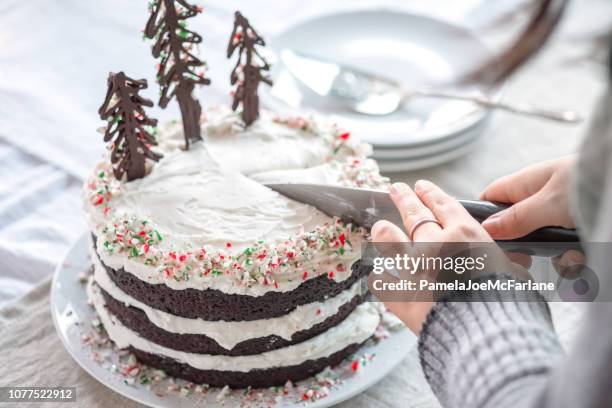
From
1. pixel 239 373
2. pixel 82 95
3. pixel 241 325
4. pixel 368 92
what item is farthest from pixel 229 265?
pixel 82 95

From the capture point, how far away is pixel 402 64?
7.70 ft

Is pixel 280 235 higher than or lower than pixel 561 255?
lower

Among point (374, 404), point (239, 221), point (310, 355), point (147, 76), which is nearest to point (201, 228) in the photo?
point (239, 221)

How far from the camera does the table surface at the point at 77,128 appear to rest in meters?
1.64

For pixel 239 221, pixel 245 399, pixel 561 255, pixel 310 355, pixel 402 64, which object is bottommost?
pixel 245 399

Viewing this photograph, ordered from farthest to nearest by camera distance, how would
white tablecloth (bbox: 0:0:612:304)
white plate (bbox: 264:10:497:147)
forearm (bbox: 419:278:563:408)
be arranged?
white plate (bbox: 264:10:497:147) < white tablecloth (bbox: 0:0:612:304) < forearm (bbox: 419:278:563:408)

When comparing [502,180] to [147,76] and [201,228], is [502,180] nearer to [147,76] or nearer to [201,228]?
[201,228]

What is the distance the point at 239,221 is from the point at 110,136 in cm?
31

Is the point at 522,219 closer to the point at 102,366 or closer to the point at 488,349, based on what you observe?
the point at 488,349

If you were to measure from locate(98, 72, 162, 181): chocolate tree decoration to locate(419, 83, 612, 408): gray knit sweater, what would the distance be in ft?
2.30

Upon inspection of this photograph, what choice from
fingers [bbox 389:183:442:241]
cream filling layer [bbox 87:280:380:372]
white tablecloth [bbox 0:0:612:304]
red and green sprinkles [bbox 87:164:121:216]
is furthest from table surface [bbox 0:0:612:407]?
fingers [bbox 389:183:442:241]

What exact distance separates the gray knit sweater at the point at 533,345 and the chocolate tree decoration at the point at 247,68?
73 cm

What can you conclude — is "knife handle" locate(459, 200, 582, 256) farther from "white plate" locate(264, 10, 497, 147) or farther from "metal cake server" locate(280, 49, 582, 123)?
"metal cake server" locate(280, 49, 582, 123)

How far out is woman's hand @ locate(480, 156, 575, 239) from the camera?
4.16ft
